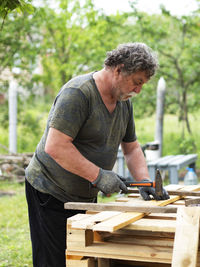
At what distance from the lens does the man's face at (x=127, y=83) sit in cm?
300

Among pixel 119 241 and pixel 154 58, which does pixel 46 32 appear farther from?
pixel 119 241

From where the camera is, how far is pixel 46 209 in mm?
3156

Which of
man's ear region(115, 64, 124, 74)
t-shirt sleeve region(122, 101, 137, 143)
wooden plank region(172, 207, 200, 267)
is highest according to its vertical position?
man's ear region(115, 64, 124, 74)

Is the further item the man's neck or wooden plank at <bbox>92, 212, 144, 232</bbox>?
the man's neck

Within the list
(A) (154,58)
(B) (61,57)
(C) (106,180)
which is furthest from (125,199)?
(B) (61,57)

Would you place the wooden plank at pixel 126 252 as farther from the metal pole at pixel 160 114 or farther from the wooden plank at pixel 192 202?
the metal pole at pixel 160 114

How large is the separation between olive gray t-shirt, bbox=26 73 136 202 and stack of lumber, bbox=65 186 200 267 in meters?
0.50

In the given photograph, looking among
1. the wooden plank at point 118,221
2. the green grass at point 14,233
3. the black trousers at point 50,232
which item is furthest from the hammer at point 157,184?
the green grass at point 14,233

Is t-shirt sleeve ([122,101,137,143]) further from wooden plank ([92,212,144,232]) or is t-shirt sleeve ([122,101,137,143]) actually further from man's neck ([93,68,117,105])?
wooden plank ([92,212,144,232])

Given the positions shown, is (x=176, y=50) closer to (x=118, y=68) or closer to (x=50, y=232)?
(x=118, y=68)

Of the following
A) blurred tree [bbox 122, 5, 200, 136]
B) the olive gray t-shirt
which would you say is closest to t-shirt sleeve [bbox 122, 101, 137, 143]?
the olive gray t-shirt

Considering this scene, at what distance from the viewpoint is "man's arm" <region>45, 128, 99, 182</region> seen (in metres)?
2.83

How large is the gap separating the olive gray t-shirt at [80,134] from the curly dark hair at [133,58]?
24cm

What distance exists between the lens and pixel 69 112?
286 centimetres
